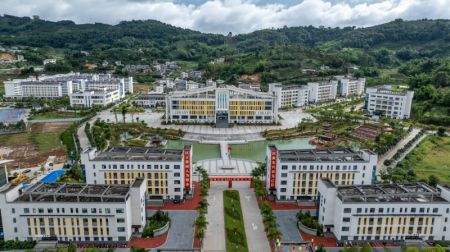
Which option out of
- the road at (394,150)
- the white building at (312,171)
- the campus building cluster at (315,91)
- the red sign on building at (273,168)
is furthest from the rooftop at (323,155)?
the campus building cluster at (315,91)

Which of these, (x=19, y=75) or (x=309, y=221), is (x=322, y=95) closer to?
(x=309, y=221)

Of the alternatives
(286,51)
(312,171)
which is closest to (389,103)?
(312,171)

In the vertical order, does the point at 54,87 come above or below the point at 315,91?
below

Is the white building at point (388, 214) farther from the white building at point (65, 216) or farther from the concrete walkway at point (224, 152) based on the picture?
the concrete walkway at point (224, 152)

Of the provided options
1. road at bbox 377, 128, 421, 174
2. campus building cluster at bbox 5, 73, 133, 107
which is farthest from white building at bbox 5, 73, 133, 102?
road at bbox 377, 128, 421, 174

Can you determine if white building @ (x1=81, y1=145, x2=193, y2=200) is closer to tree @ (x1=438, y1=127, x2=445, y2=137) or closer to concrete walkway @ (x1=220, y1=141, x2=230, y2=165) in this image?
concrete walkway @ (x1=220, y1=141, x2=230, y2=165)

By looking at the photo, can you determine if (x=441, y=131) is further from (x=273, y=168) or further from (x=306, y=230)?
(x=306, y=230)
